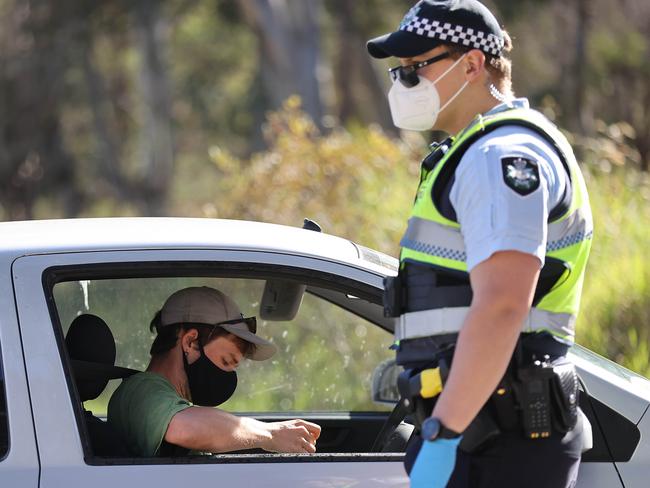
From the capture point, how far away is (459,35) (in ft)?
8.13

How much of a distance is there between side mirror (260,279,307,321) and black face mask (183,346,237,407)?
303 mm

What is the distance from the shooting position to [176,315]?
3387 millimetres

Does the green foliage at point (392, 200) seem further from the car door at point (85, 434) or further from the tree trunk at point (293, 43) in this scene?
the tree trunk at point (293, 43)

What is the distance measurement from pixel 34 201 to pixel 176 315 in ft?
67.2

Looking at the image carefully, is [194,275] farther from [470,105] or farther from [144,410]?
[470,105]

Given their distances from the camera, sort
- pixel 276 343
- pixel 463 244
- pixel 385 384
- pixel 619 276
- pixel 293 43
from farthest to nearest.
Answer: pixel 293 43 < pixel 619 276 < pixel 276 343 < pixel 385 384 < pixel 463 244

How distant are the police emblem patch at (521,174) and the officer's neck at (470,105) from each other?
0.25m

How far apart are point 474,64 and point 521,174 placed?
0.34 meters

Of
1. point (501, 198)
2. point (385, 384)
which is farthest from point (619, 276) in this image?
point (501, 198)

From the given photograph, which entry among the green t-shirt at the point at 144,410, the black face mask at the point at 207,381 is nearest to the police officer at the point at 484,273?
the green t-shirt at the point at 144,410

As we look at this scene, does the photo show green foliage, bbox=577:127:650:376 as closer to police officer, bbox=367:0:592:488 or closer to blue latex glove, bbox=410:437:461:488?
police officer, bbox=367:0:592:488

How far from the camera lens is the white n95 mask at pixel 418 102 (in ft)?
8.29

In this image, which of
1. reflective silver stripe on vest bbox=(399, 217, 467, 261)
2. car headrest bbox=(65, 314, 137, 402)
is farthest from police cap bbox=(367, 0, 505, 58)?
car headrest bbox=(65, 314, 137, 402)

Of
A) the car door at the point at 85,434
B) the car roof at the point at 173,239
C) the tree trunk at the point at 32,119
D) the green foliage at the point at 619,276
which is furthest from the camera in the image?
the tree trunk at the point at 32,119
